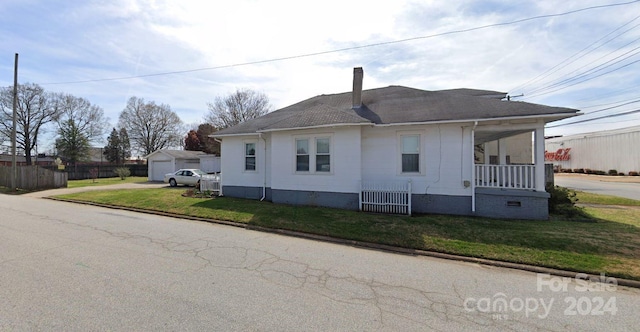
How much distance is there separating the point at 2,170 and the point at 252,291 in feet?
98.6

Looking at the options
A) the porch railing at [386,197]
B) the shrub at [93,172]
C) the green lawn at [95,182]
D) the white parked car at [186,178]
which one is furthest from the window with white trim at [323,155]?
the shrub at [93,172]

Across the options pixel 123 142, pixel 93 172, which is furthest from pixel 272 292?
pixel 123 142

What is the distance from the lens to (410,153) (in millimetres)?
9875

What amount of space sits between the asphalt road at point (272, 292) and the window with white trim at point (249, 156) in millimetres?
6863

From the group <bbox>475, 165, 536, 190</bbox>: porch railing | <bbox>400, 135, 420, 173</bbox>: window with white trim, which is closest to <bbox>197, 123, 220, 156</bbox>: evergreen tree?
<bbox>400, 135, 420, 173</bbox>: window with white trim

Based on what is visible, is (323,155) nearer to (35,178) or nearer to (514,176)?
(514,176)

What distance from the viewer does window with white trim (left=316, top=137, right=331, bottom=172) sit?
34.5 feet

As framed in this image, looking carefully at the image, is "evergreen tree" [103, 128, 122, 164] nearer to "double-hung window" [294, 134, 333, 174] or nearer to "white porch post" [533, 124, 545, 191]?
"double-hung window" [294, 134, 333, 174]

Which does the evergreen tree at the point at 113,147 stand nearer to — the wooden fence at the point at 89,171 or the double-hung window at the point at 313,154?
the wooden fence at the point at 89,171

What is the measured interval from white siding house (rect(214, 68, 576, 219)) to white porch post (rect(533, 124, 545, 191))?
1.0 inches

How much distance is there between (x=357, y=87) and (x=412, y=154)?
4.00m

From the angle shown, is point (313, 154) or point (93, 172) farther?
point (93, 172)

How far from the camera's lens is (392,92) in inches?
505

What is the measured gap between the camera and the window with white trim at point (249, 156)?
1296 centimetres
